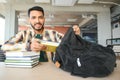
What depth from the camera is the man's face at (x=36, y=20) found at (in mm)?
1879

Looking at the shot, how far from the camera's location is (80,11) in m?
6.52

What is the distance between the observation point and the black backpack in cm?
88

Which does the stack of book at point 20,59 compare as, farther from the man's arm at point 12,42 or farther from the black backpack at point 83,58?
the man's arm at point 12,42

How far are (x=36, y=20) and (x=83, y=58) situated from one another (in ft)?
3.83

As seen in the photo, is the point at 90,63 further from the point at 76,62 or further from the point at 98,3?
the point at 98,3

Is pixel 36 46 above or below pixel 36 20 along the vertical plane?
below

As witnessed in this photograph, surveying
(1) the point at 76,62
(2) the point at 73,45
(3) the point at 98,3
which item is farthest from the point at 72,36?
(3) the point at 98,3

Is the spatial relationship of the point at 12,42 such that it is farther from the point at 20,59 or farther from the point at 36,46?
the point at 20,59

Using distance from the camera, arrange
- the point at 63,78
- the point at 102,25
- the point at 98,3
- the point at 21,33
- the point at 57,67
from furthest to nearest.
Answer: the point at 102,25 → the point at 98,3 → the point at 21,33 → the point at 57,67 → the point at 63,78

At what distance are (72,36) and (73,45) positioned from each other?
2.6 inches

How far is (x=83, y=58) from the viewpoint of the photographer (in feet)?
2.97

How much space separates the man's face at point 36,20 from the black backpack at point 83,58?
3.07ft

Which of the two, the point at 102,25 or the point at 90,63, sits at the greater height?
the point at 102,25

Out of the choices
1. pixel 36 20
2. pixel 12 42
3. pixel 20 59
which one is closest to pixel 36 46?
pixel 20 59
